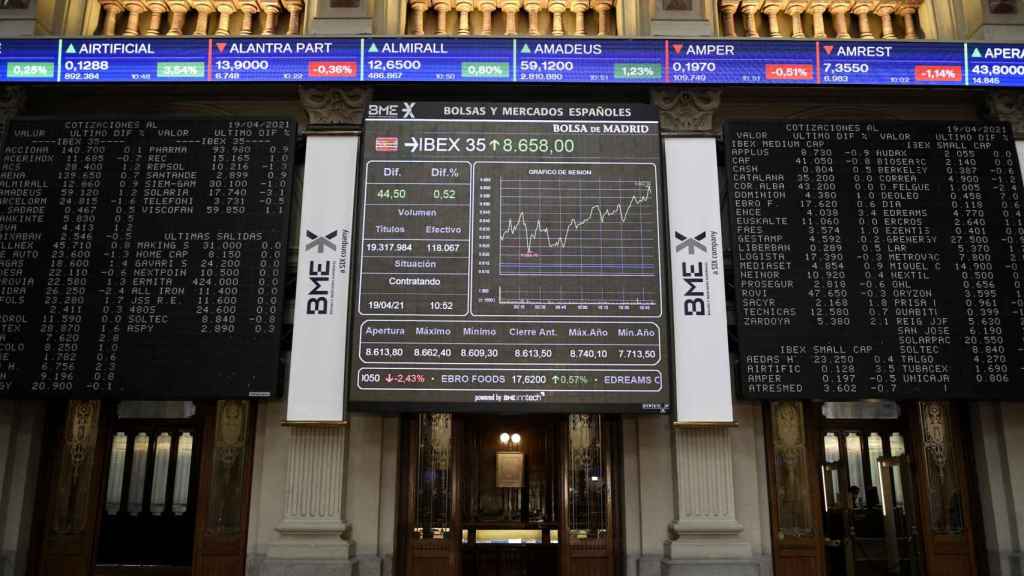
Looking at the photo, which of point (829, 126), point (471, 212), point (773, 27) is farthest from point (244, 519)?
point (773, 27)

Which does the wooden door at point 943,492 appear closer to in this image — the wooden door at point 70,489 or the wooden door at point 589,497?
the wooden door at point 589,497

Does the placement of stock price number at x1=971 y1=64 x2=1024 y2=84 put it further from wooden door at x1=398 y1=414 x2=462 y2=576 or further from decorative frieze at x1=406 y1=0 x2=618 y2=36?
wooden door at x1=398 y1=414 x2=462 y2=576

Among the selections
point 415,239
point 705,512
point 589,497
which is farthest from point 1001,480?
point 415,239

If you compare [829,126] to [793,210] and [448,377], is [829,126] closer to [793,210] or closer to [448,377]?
[793,210]

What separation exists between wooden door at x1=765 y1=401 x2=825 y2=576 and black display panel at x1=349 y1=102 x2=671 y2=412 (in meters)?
2.05

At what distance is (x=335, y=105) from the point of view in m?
9.55

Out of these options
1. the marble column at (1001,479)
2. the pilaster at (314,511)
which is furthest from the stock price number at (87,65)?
the marble column at (1001,479)

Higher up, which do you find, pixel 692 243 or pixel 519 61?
pixel 519 61

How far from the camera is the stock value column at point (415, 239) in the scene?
8383 millimetres

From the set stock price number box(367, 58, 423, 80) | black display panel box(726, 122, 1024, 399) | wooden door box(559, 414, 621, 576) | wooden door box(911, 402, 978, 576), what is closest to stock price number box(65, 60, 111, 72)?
stock price number box(367, 58, 423, 80)

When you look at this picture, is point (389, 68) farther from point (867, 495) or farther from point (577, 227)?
point (867, 495)

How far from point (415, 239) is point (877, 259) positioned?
5.25m

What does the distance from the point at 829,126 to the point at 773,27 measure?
2.01 m

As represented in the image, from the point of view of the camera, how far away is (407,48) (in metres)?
9.39
